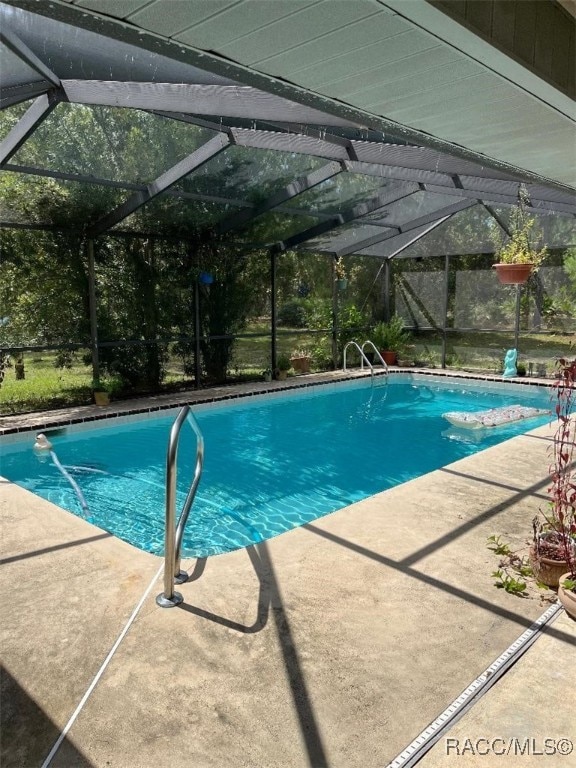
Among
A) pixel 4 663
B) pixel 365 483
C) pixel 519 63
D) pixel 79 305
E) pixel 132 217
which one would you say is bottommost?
pixel 365 483

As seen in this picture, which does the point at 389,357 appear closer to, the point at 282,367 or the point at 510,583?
the point at 282,367

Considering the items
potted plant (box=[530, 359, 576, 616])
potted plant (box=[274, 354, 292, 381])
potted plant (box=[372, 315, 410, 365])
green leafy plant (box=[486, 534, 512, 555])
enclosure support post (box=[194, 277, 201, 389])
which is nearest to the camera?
potted plant (box=[530, 359, 576, 616])

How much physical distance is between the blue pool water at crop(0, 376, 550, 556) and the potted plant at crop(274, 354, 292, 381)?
1334 mm

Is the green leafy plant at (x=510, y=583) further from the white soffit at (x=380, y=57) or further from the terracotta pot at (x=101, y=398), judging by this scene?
the terracotta pot at (x=101, y=398)

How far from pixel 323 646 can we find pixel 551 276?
1040cm

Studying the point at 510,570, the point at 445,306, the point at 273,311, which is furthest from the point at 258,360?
the point at 510,570

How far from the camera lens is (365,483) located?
5758mm

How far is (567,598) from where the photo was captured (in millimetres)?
2568

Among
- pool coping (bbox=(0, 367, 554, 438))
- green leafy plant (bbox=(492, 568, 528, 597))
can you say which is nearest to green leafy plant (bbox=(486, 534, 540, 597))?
green leafy plant (bbox=(492, 568, 528, 597))

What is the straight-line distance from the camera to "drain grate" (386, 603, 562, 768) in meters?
1.79

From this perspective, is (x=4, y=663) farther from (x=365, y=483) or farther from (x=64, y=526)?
(x=365, y=483)

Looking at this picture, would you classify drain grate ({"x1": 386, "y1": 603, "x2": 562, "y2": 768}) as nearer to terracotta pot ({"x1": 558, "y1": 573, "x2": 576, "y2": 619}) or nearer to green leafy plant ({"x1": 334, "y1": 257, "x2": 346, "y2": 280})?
terracotta pot ({"x1": 558, "y1": 573, "x2": 576, "y2": 619})

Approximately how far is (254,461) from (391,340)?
7.31 meters

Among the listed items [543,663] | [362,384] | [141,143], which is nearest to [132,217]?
[141,143]
